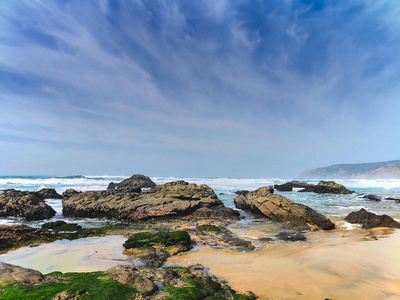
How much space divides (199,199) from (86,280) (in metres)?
13.3

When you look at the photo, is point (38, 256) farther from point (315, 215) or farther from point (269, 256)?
point (315, 215)

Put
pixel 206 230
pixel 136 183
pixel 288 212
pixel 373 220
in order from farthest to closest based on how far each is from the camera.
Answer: pixel 136 183, pixel 288 212, pixel 373 220, pixel 206 230

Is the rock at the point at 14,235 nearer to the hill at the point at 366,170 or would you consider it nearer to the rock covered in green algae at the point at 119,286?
the rock covered in green algae at the point at 119,286

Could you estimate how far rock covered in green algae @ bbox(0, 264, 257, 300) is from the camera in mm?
3488

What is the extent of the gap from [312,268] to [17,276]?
6.51 metres

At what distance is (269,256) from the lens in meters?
6.69

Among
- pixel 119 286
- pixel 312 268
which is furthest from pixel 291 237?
pixel 119 286

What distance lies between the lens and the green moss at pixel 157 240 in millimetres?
7480

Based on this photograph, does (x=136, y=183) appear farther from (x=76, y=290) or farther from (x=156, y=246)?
(x=76, y=290)

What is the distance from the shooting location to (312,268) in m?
5.48

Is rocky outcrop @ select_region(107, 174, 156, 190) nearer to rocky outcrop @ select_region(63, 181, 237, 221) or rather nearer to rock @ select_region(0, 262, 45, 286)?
rocky outcrop @ select_region(63, 181, 237, 221)

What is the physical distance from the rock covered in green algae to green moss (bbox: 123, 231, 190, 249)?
2.94m

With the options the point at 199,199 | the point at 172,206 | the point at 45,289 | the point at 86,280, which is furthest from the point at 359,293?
the point at 199,199

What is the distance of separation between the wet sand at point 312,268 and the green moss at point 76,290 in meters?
2.34
